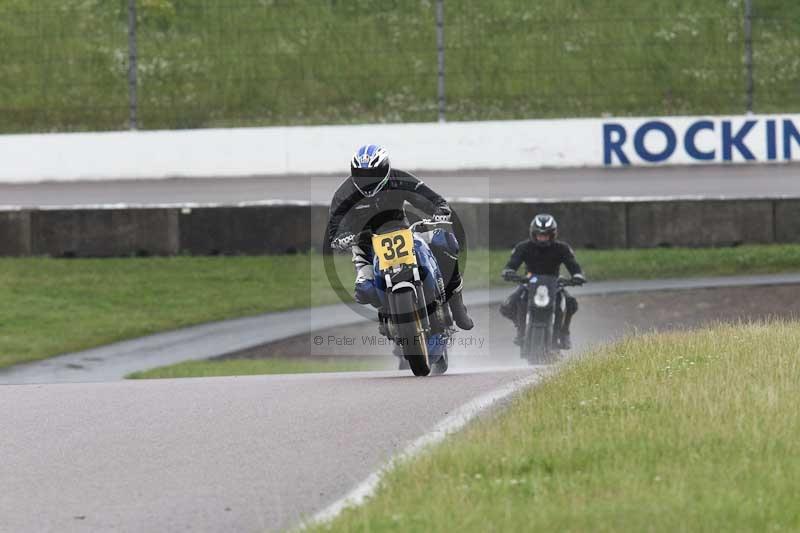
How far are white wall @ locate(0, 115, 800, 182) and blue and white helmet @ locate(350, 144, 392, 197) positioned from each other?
39.7 feet

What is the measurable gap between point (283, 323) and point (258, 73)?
Result: 7.74 metres

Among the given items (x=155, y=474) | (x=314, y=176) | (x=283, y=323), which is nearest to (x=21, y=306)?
(x=283, y=323)

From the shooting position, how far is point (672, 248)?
806 inches

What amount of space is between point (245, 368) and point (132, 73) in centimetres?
939

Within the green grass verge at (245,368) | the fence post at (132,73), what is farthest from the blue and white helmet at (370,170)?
the fence post at (132,73)

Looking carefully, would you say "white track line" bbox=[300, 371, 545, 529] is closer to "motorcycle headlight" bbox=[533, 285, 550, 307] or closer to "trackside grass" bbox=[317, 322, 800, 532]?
"trackside grass" bbox=[317, 322, 800, 532]

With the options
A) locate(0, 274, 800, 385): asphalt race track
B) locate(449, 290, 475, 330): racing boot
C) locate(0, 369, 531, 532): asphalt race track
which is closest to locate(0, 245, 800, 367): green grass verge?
locate(0, 274, 800, 385): asphalt race track

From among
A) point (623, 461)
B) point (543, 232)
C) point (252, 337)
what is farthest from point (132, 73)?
point (623, 461)

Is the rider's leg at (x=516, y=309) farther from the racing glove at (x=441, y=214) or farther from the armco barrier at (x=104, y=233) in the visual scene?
the armco barrier at (x=104, y=233)

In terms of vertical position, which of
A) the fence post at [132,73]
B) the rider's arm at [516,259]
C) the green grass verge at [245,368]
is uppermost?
the fence post at [132,73]

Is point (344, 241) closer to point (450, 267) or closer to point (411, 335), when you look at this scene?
point (411, 335)

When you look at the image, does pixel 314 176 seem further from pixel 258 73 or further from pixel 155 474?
pixel 155 474

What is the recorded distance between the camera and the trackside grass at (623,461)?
15.5ft

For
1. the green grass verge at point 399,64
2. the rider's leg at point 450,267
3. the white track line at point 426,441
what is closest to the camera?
the white track line at point 426,441
